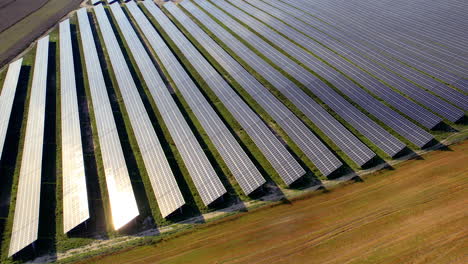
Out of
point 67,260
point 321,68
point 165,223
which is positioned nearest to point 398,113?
point 321,68

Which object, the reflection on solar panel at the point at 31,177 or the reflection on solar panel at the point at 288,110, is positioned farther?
the reflection on solar panel at the point at 288,110

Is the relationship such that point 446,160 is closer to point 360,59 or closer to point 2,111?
point 360,59

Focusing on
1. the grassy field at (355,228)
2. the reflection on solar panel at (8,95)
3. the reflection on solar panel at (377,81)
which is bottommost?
the grassy field at (355,228)

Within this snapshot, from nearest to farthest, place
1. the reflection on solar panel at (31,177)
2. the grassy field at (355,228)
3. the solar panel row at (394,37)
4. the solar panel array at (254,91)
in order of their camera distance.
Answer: the grassy field at (355,228), the reflection on solar panel at (31,177), the solar panel array at (254,91), the solar panel row at (394,37)

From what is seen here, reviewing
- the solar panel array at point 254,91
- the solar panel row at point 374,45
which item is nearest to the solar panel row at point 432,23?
the solar panel array at point 254,91

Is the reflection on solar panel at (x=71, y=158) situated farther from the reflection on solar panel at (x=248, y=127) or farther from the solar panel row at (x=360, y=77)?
the solar panel row at (x=360, y=77)

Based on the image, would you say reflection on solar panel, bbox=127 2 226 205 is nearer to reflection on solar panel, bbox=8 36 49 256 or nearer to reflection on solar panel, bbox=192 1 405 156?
reflection on solar panel, bbox=192 1 405 156

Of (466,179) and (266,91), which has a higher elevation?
(266,91)
